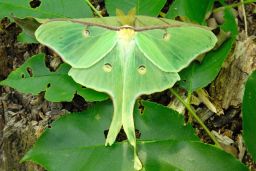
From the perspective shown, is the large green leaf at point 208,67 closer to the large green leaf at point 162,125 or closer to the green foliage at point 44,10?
the large green leaf at point 162,125

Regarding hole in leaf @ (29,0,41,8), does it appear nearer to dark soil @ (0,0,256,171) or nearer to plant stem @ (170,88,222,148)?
dark soil @ (0,0,256,171)

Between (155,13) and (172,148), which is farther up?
(155,13)

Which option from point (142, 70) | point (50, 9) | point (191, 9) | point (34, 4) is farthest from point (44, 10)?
point (191, 9)

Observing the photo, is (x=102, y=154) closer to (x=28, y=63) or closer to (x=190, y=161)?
(x=190, y=161)

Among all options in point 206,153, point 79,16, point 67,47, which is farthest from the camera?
point 79,16

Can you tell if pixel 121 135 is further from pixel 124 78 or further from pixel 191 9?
pixel 191 9

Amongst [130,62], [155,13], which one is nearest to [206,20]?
[155,13]
